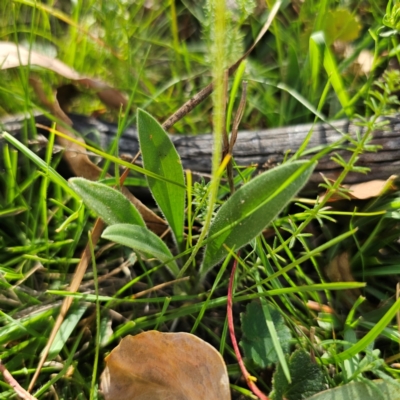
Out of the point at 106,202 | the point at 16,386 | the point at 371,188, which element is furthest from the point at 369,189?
the point at 16,386

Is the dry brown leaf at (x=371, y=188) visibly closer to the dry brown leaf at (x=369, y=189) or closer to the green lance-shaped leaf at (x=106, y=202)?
the dry brown leaf at (x=369, y=189)

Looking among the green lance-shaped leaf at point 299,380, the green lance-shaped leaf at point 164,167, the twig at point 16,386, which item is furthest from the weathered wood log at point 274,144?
the twig at point 16,386

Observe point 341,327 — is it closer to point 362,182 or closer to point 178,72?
point 362,182

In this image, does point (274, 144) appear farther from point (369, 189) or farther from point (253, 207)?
point (253, 207)

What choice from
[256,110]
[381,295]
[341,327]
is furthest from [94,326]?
[256,110]

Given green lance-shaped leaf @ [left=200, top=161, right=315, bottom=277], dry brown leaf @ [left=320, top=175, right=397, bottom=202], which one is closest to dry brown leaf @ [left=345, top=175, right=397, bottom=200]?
dry brown leaf @ [left=320, top=175, right=397, bottom=202]

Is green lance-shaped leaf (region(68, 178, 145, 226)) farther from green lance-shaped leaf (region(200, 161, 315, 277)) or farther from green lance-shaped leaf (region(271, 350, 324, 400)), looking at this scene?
green lance-shaped leaf (region(271, 350, 324, 400))
